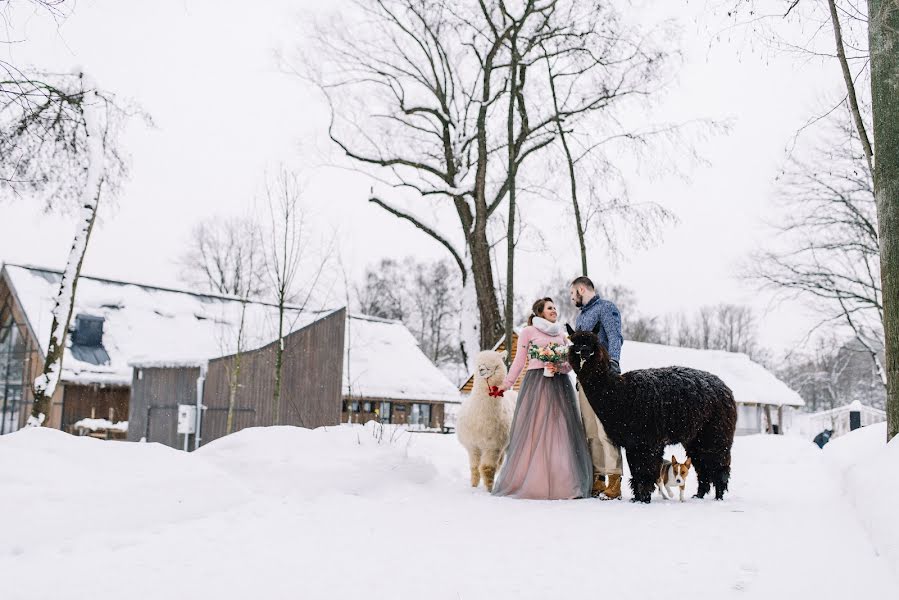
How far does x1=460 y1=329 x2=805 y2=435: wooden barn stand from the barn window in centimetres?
2715

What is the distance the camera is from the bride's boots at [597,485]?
7.47 m

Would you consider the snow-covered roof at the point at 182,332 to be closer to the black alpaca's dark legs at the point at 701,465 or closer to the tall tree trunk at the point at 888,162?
the black alpaca's dark legs at the point at 701,465

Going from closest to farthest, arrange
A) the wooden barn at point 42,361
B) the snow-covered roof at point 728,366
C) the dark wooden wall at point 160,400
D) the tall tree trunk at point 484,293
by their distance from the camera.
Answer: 1. the tall tree trunk at point 484,293
2. the dark wooden wall at point 160,400
3. the wooden barn at point 42,361
4. the snow-covered roof at point 728,366

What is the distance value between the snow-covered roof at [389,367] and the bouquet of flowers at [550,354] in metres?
22.1

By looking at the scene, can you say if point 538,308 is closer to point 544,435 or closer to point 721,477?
point 544,435

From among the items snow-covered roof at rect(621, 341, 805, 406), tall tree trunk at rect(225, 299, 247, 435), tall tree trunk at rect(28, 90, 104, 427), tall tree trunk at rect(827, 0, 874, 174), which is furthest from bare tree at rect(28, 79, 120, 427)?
snow-covered roof at rect(621, 341, 805, 406)

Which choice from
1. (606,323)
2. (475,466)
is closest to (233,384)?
(475,466)

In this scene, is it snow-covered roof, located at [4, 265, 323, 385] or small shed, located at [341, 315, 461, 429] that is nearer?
snow-covered roof, located at [4, 265, 323, 385]

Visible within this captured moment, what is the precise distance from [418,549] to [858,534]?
2964mm

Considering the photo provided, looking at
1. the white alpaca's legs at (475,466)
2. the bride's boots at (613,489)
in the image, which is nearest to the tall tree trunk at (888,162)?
the bride's boots at (613,489)

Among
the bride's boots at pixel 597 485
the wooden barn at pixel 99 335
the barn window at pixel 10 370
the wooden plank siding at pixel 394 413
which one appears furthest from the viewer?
the wooden plank siding at pixel 394 413

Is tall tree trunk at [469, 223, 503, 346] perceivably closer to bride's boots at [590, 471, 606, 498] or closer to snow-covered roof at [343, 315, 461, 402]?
bride's boots at [590, 471, 606, 498]

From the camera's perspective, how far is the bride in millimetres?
7262

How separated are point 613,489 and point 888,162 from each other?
4010 millimetres
